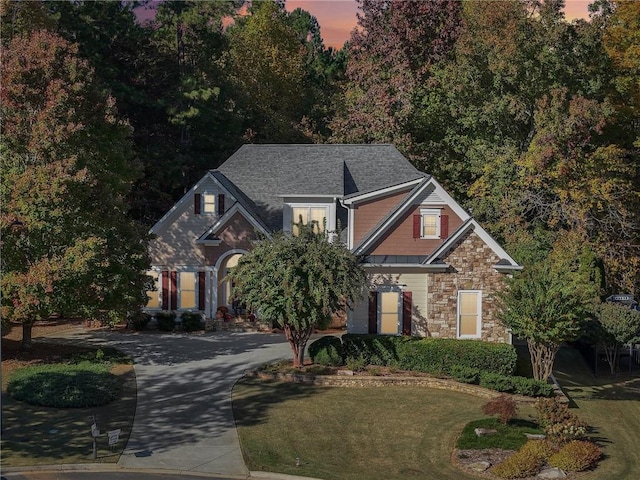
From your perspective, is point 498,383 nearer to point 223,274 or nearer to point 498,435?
point 498,435

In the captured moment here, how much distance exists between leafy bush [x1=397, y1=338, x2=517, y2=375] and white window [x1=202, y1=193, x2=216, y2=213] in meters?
15.1

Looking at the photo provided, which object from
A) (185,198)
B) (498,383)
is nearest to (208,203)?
(185,198)

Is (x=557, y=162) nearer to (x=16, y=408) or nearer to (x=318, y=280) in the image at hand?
(x=318, y=280)

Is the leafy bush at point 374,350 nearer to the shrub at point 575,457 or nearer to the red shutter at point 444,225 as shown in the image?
the red shutter at point 444,225

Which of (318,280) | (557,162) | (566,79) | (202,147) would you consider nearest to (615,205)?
(557,162)

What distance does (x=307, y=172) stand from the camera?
1801 inches

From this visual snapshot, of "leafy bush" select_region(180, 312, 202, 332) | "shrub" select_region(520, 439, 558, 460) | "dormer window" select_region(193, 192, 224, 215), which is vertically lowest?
→ "shrub" select_region(520, 439, 558, 460)

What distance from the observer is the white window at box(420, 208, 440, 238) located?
129 ft

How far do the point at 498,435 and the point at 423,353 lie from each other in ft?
24.3

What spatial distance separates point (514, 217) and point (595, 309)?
9775 mm

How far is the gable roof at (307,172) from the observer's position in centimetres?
4422

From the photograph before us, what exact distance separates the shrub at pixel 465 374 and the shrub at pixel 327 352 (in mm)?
4659

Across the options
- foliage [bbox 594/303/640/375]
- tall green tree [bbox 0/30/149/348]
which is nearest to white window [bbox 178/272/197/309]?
tall green tree [bbox 0/30/149/348]

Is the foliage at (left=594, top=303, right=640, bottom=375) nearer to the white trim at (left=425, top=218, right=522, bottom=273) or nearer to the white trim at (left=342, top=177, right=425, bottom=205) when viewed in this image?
the white trim at (left=425, top=218, right=522, bottom=273)
